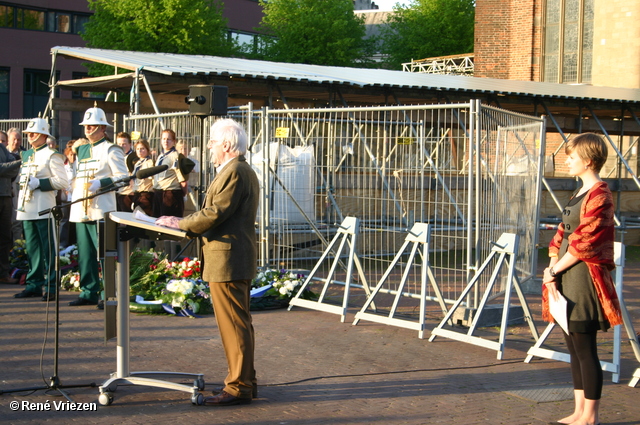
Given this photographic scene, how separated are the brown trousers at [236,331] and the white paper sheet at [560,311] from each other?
6.65 ft

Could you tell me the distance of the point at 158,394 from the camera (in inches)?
225

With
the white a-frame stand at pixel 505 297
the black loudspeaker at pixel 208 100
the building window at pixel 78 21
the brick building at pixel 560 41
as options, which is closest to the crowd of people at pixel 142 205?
the black loudspeaker at pixel 208 100

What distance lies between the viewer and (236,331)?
5445 millimetres

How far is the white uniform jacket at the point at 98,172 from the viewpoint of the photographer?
8.86 metres

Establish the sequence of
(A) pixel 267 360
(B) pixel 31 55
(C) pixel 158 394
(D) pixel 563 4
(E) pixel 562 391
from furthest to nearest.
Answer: (B) pixel 31 55, (D) pixel 563 4, (A) pixel 267 360, (E) pixel 562 391, (C) pixel 158 394

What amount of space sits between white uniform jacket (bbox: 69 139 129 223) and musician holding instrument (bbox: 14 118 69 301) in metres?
0.66

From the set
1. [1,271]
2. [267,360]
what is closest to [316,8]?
[1,271]

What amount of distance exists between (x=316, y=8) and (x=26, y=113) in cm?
1694

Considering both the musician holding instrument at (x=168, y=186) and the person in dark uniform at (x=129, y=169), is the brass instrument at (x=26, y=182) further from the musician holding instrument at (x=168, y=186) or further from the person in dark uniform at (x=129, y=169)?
the musician holding instrument at (x=168, y=186)

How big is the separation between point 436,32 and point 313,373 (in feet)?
158

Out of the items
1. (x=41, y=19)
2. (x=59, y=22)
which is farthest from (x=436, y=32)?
(x=41, y=19)

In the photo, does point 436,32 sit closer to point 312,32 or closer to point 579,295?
point 312,32

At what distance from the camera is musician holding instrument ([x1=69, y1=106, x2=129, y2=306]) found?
8.85 metres

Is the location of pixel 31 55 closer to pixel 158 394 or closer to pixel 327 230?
pixel 327 230
